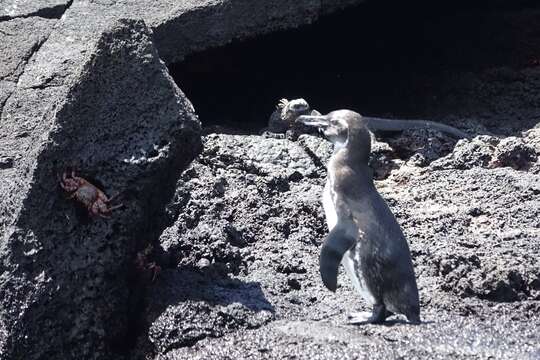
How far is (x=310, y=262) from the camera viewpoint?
452 centimetres

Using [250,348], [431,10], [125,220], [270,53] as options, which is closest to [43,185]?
[125,220]

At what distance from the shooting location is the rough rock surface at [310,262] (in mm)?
3562

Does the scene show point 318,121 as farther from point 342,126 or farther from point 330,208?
point 330,208

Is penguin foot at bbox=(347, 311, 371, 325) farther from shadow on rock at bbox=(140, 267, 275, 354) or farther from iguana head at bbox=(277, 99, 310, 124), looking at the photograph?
iguana head at bbox=(277, 99, 310, 124)

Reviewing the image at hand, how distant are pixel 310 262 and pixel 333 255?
2.63 feet

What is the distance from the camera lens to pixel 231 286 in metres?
4.13

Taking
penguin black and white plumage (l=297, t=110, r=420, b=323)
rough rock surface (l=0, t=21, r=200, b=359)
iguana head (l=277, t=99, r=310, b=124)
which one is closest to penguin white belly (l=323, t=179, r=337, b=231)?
penguin black and white plumage (l=297, t=110, r=420, b=323)

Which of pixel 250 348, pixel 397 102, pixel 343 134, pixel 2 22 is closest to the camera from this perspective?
pixel 250 348

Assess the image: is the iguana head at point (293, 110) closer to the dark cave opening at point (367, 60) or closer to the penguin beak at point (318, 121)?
the dark cave opening at point (367, 60)

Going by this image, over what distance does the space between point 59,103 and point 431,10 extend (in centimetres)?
391

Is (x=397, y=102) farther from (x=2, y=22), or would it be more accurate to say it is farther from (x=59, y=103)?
(x=59, y=103)

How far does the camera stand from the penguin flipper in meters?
3.70

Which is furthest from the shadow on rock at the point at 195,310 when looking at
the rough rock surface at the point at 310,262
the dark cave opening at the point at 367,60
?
the dark cave opening at the point at 367,60

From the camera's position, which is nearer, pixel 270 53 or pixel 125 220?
pixel 125 220
